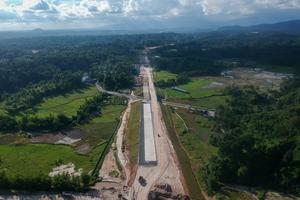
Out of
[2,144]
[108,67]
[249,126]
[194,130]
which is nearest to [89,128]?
[2,144]

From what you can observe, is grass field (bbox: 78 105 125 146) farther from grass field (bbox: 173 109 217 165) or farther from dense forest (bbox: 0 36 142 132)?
grass field (bbox: 173 109 217 165)

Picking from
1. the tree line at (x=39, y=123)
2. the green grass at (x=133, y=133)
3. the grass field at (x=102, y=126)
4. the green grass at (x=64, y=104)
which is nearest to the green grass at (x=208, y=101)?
the green grass at (x=133, y=133)

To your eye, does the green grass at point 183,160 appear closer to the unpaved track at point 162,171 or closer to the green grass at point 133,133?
the unpaved track at point 162,171

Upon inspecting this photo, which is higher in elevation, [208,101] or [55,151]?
[208,101]

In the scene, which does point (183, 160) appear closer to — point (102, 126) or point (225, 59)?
point (102, 126)

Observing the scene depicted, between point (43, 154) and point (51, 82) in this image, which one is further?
point (51, 82)

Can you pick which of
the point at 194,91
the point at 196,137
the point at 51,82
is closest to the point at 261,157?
the point at 196,137
